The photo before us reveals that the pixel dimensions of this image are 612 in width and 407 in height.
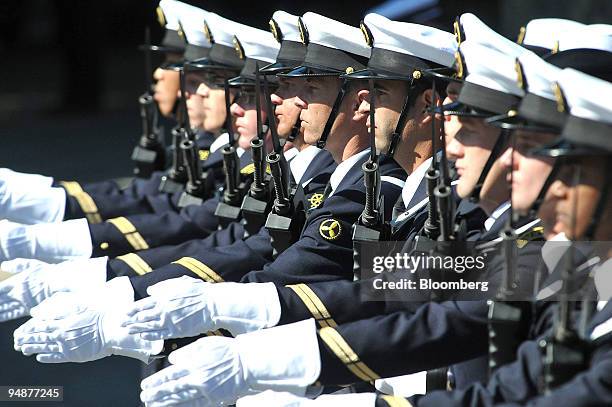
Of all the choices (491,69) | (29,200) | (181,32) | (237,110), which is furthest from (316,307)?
(181,32)

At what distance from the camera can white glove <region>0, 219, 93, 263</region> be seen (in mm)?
6469

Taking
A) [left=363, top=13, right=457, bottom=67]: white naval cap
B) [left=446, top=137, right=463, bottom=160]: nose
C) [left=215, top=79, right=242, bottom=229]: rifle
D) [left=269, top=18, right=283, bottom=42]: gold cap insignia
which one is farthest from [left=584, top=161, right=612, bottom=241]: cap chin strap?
[left=215, top=79, right=242, bottom=229]: rifle

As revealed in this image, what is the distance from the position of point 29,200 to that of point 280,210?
209 cm

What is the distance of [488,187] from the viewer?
434 cm

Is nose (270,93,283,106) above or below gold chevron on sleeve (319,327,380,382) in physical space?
above

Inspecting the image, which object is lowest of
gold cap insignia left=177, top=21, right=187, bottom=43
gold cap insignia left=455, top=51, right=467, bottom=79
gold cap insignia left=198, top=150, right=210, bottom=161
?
gold cap insignia left=198, top=150, right=210, bottom=161

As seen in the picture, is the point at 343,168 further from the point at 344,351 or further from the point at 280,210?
the point at 344,351

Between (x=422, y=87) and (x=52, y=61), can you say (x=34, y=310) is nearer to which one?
(x=422, y=87)

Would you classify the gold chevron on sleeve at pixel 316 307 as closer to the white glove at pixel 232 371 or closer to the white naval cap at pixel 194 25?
the white glove at pixel 232 371

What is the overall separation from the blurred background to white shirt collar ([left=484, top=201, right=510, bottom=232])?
546 centimetres

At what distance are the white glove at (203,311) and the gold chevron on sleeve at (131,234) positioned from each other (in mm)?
2096

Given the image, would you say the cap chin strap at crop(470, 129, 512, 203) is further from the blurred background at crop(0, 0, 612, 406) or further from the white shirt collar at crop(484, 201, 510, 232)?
the blurred background at crop(0, 0, 612, 406)

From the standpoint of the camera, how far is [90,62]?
16188 millimetres

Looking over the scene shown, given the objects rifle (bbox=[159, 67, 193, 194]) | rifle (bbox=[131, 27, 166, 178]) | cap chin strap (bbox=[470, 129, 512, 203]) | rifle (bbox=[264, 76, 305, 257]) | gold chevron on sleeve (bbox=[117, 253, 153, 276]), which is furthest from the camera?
rifle (bbox=[131, 27, 166, 178])
